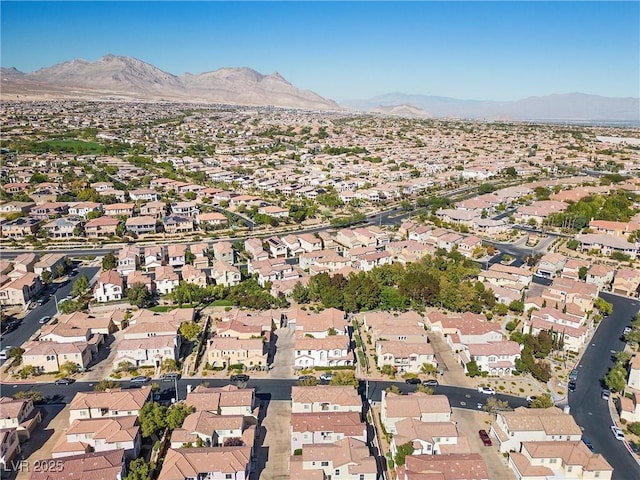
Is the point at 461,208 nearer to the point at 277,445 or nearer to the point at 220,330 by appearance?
the point at 220,330

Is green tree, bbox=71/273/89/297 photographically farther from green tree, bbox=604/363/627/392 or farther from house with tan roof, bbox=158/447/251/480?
green tree, bbox=604/363/627/392

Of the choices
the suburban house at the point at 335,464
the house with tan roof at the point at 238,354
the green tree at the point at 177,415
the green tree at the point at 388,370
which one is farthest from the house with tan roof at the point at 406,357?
the green tree at the point at 177,415

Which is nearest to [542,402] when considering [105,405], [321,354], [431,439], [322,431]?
[431,439]

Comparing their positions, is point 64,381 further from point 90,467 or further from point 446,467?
point 446,467

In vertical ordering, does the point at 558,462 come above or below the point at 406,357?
below

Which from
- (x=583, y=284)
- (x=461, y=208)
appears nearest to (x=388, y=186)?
(x=461, y=208)

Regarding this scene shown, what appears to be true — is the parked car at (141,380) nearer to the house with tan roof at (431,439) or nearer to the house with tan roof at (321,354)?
the house with tan roof at (321,354)

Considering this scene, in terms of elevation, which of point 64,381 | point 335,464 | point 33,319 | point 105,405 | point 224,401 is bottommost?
point 64,381
